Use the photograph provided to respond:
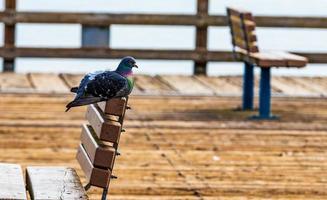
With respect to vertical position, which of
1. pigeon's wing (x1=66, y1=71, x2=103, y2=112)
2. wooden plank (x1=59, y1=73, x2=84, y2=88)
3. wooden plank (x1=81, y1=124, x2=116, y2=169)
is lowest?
wooden plank (x1=59, y1=73, x2=84, y2=88)

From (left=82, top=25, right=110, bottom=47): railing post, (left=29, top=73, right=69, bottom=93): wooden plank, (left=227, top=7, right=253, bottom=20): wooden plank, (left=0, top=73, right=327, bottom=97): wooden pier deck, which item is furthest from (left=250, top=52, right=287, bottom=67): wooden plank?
(left=82, top=25, right=110, bottom=47): railing post

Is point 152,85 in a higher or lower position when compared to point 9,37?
lower

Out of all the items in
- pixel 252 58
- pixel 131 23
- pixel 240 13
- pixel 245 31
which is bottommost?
pixel 131 23

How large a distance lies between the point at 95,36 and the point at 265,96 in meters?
4.03

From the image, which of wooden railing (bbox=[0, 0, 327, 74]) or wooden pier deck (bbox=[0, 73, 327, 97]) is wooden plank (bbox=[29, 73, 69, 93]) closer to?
wooden pier deck (bbox=[0, 73, 327, 97])

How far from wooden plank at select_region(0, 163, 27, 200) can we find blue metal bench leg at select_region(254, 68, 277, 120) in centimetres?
612

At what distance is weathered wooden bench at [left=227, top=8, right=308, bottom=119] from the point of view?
11891mm

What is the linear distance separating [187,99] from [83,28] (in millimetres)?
2491

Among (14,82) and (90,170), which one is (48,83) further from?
(90,170)

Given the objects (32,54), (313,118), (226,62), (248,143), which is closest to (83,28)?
(32,54)

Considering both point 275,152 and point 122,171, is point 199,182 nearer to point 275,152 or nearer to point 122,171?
point 122,171

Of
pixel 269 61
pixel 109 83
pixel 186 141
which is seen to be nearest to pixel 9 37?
pixel 269 61

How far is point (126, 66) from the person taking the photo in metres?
6.23

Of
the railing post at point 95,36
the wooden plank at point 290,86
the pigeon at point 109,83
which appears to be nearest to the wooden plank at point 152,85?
the railing post at point 95,36
